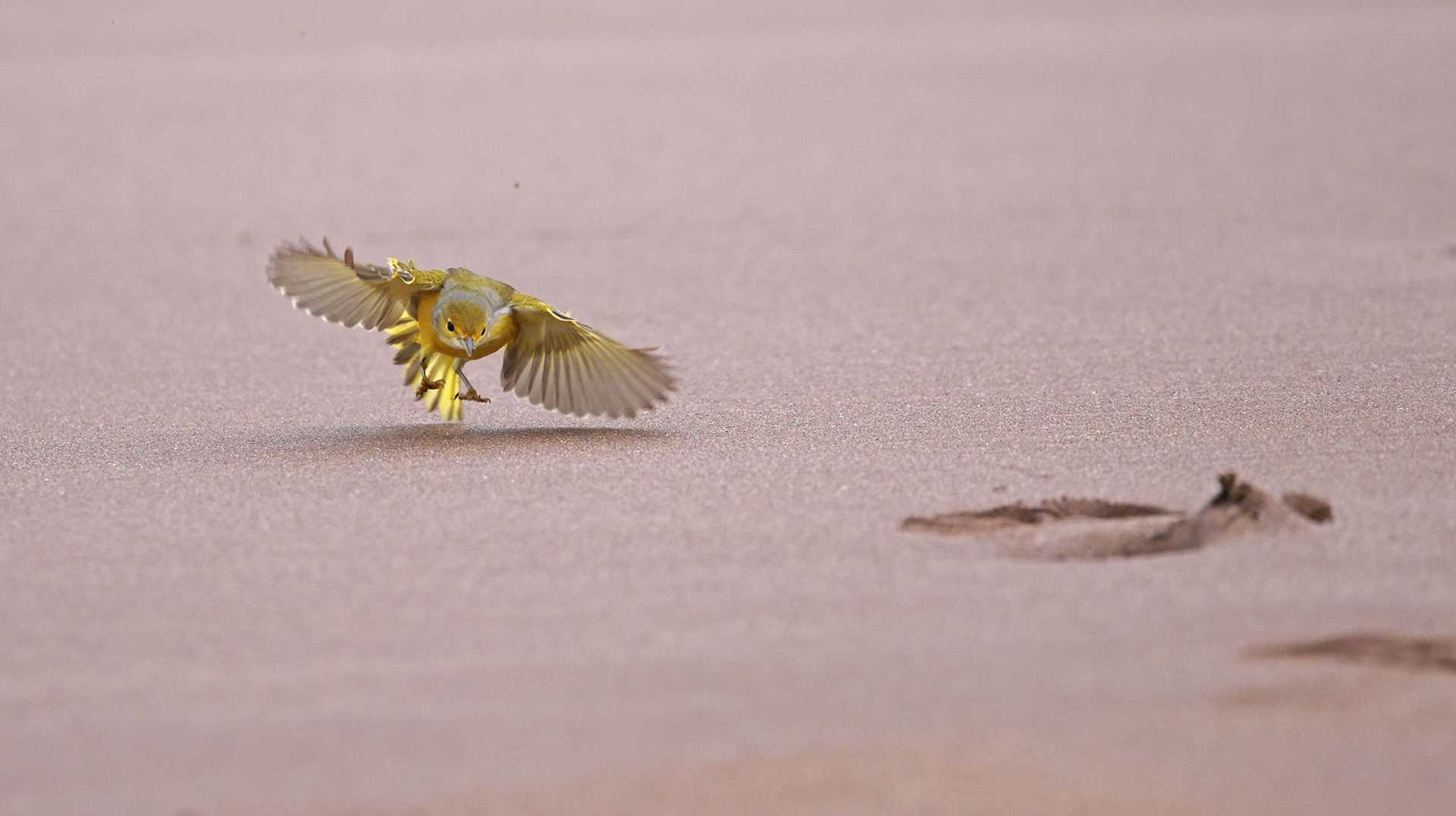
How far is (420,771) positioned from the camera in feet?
7.00

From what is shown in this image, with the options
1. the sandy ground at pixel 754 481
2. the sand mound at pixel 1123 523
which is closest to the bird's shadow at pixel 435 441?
the sandy ground at pixel 754 481

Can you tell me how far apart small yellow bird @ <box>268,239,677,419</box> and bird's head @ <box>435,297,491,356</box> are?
6 cm

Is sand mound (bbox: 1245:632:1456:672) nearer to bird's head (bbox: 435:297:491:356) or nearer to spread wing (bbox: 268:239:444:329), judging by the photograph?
bird's head (bbox: 435:297:491:356)

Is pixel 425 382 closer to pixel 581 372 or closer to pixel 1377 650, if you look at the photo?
pixel 581 372

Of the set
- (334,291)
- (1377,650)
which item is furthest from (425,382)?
(1377,650)

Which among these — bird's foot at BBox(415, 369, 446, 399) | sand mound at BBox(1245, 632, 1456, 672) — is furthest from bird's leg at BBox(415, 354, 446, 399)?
sand mound at BBox(1245, 632, 1456, 672)

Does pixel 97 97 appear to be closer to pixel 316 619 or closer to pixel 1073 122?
pixel 1073 122

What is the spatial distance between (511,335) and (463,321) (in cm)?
19

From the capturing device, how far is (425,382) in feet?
11.9

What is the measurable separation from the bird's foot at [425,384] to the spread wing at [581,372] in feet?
0.53

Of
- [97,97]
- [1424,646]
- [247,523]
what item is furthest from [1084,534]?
[97,97]

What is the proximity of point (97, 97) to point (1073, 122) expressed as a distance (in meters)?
5.58

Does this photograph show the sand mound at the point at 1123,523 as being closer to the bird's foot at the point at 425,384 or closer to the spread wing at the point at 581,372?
the spread wing at the point at 581,372

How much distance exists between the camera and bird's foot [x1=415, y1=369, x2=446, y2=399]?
143 inches
